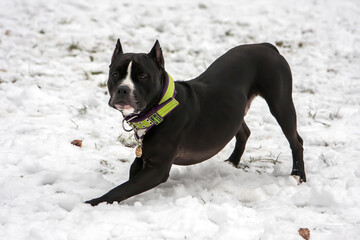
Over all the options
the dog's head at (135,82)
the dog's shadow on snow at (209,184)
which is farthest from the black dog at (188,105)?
the dog's shadow on snow at (209,184)

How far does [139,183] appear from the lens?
3.05 meters

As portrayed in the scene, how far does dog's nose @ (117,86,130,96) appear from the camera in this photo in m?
2.89

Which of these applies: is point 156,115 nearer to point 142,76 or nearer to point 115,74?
point 142,76

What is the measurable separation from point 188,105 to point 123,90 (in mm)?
606

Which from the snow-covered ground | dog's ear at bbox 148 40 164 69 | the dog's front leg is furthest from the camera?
dog's ear at bbox 148 40 164 69

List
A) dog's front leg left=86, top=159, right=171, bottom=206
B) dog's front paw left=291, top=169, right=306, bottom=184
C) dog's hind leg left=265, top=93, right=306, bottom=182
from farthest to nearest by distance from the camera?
dog's hind leg left=265, top=93, right=306, bottom=182
dog's front paw left=291, top=169, right=306, bottom=184
dog's front leg left=86, top=159, right=171, bottom=206

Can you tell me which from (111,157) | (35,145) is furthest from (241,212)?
(35,145)

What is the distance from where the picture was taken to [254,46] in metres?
3.80

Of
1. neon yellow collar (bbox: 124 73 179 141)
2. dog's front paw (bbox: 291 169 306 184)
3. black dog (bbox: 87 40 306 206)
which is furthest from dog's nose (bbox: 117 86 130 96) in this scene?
dog's front paw (bbox: 291 169 306 184)

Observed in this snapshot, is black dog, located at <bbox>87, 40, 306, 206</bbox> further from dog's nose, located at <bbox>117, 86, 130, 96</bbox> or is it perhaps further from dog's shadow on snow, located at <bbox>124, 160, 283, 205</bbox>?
dog's shadow on snow, located at <bbox>124, 160, 283, 205</bbox>

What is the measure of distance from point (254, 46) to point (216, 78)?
0.54m

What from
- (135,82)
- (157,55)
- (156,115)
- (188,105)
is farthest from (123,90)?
(188,105)

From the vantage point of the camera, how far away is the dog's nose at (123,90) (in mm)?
2887

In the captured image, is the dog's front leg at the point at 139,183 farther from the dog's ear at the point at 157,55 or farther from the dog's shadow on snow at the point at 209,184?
the dog's ear at the point at 157,55
